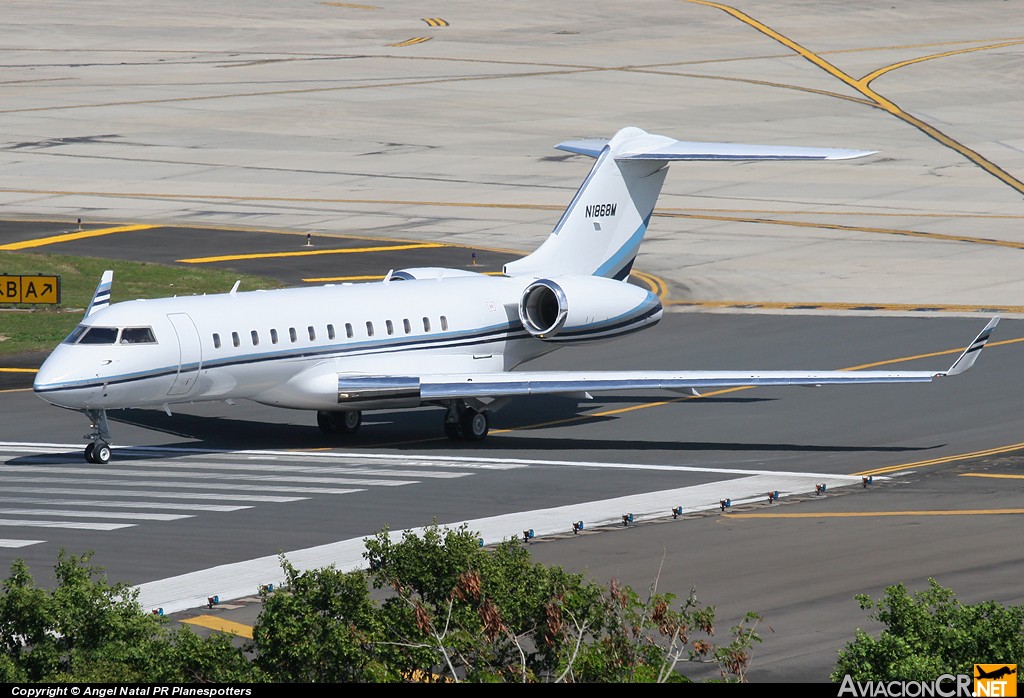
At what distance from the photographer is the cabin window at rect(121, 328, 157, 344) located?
3122cm

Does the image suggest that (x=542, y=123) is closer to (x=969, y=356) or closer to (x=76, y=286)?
(x=76, y=286)

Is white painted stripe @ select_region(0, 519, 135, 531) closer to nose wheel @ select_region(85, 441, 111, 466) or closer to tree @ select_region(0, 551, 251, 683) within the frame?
nose wheel @ select_region(85, 441, 111, 466)

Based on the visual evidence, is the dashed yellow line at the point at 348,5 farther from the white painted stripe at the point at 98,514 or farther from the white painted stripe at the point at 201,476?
the white painted stripe at the point at 98,514

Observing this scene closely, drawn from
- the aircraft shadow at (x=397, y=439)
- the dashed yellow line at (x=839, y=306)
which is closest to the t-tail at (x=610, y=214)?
the aircraft shadow at (x=397, y=439)

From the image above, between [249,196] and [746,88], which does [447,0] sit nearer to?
[746,88]

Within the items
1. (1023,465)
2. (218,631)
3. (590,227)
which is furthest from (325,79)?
(218,631)

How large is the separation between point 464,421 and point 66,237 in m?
28.0

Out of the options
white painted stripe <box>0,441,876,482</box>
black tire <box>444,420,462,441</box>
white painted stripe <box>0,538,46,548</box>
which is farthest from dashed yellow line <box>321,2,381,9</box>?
white painted stripe <box>0,538,46,548</box>

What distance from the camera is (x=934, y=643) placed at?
1548 centimetres

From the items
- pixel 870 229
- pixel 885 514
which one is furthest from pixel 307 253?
pixel 885 514

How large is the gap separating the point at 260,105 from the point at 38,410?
4931 cm

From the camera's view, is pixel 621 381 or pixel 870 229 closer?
pixel 621 381

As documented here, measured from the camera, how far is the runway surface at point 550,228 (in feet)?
84.5

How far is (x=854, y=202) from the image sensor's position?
2574 inches
